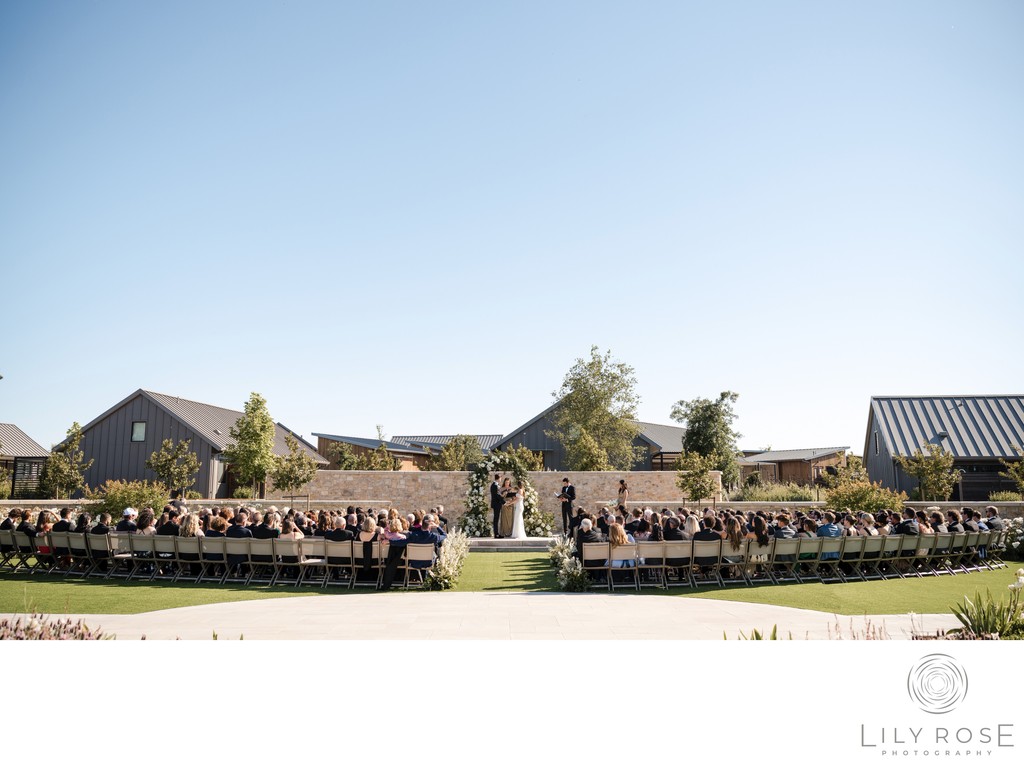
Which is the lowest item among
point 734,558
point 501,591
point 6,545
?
point 501,591

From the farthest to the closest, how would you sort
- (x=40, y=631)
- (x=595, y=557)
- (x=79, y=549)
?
(x=79, y=549)
(x=595, y=557)
(x=40, y=631)

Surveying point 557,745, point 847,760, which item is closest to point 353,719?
point 557,745

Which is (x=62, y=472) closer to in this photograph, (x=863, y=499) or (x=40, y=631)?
(x=40, y=631)

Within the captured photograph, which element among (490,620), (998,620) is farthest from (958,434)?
(490,620)

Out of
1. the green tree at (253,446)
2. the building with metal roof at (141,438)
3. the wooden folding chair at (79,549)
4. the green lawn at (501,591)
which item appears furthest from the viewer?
the building with metal roof at (141,438)

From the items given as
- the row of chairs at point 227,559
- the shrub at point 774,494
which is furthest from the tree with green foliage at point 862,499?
the row of chairs at point 227,559

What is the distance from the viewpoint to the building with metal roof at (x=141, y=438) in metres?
35.7

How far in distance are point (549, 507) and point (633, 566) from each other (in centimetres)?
1359

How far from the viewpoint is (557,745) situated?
18.8 ft

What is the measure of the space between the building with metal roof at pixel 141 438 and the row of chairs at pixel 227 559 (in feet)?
74.5

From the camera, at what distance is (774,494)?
86.5 ft

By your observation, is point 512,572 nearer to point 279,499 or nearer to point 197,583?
point 197,583

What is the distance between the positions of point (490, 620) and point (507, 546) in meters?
11.5

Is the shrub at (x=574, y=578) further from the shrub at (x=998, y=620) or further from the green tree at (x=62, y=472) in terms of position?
the green tree at (x=62, y=472)
